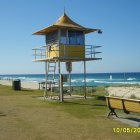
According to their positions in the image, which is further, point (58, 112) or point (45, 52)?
point (45, 52)

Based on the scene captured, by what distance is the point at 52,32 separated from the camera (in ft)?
80.7

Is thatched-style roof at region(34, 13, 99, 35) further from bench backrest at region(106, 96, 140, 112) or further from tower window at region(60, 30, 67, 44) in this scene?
bench backrest at region(106, 96, 140, 112)

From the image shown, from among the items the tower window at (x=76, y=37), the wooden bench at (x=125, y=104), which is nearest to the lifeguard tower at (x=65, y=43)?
the tower window at (x=76, y=37)

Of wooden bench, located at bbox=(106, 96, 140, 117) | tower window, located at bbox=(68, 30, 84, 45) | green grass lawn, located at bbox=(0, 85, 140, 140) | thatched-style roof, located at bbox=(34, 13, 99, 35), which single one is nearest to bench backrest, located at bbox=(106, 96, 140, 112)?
wooden bench, located at bbox=(106, 96, 140, 117)

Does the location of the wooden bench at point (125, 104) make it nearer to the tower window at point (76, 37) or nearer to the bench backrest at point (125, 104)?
the bench backrest at point (125, 104)

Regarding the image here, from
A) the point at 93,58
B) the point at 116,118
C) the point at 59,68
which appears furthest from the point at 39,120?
the point at 93,58

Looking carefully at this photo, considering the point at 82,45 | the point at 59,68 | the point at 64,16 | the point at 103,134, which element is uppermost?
the point at 64,16

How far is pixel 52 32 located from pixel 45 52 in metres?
1.51

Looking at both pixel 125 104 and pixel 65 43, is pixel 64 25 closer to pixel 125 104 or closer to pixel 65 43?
pixel 65 43

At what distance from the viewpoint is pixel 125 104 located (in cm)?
1315

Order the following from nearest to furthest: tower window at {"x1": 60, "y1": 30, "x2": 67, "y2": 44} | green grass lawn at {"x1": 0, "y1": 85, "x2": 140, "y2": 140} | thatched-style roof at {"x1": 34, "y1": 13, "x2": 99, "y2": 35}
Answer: green grass lawn at {"x1": 0, "y1": 85, "x2": 140, "y2": 140} → thatched-style roof at {"x1": 34, "y1": 13, "x2": 99, "y2": 35} → tower window at {"x1": 60, "y1": 30, "x2": 67, "y2": 44}

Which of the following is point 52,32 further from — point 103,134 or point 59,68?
point 103,134

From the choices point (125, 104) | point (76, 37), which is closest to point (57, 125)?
point (125, 104)

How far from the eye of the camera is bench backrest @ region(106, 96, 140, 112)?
488 inches
